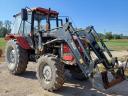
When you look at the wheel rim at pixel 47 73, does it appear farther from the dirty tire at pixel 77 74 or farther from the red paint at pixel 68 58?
the dirty tire at pixel 77 74

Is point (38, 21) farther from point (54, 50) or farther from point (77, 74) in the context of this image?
point (77, 74)

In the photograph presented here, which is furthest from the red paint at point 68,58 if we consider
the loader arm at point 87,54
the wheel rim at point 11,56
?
the wheel rim at point 11,56

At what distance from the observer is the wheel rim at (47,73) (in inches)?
314

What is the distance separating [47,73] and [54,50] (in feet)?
4.31

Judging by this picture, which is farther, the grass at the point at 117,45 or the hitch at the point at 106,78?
the grass at the point at 117,45

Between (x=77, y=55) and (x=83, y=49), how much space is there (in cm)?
32

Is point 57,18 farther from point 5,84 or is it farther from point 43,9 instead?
point 5,84

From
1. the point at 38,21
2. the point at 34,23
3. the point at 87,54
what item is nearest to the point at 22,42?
the point at 34,23

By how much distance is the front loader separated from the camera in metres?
7.48

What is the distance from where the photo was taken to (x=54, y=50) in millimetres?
9227

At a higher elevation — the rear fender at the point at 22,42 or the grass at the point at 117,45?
the grass at the point at 117,45

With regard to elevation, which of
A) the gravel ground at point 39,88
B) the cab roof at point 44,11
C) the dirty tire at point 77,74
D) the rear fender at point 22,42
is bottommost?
the gravel ground at point 39,88

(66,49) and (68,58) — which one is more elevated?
(66,49)

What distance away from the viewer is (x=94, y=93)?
776cm
